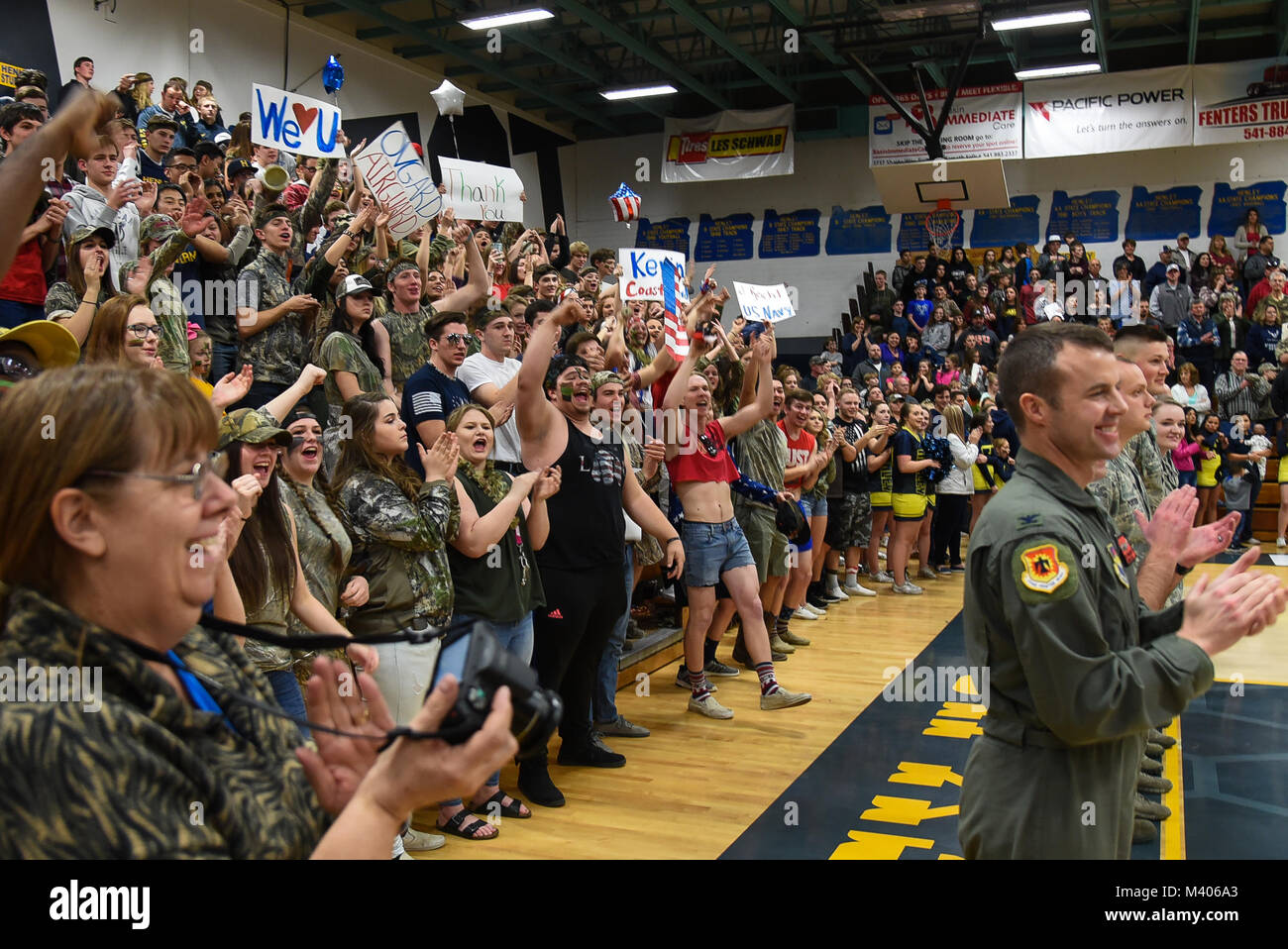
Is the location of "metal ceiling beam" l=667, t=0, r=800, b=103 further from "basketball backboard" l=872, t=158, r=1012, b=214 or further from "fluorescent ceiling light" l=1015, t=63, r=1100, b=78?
"fluorescent ceiling light" l=1015, t=63, r=1100, b=78

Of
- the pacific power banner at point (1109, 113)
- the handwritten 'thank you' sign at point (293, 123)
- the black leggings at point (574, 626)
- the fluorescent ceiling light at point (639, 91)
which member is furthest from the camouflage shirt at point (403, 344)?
the pacific power banner at point (1109, 113)

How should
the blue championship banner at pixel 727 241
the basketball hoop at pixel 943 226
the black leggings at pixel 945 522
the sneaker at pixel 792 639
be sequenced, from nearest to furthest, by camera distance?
the sneaker at pixel 792 639 < the black leggings at pixel 945 522 < the basketball hoop at pixel 943 226 < the blue championship banner at pixel 727 241

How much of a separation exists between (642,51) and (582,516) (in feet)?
41.7

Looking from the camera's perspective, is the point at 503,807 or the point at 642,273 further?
the point at 642,273

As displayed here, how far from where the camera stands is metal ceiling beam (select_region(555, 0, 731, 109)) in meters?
13.7

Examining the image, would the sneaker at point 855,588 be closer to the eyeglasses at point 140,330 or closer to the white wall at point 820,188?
the eyeglasses at point 140,330

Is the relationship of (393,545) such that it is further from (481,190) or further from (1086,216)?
(1086,216)

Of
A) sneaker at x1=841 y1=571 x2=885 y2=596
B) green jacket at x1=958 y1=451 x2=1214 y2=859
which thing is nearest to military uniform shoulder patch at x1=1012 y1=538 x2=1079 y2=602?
green jacket at x1=958 y1=451 x2=1214 y2=859

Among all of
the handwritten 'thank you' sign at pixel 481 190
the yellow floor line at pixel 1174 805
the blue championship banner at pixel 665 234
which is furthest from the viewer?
→ the blue championship banner at pixel 665 234

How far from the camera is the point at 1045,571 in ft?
6.45

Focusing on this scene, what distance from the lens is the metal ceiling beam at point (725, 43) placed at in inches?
547

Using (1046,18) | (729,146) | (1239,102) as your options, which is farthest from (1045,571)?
(729,146)

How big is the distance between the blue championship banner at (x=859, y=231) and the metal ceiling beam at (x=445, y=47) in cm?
529

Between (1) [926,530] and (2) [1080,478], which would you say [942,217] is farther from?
(2) [1080,478]
